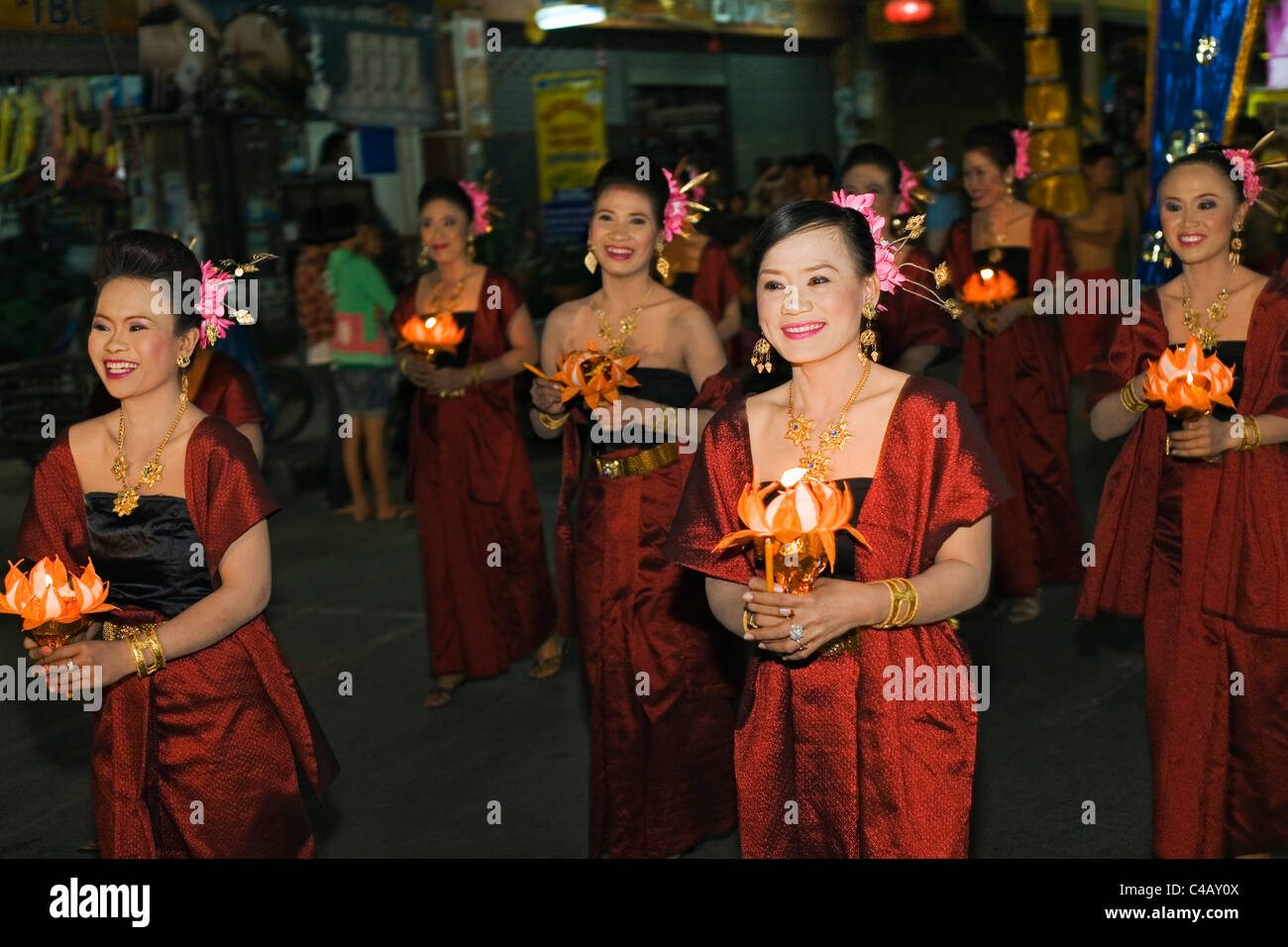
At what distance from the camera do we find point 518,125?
17062mm

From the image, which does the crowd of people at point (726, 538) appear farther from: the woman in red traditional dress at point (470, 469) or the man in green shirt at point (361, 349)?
the man in green shirt at point (361, 349)

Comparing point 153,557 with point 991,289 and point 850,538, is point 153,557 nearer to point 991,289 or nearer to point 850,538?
point 850,538

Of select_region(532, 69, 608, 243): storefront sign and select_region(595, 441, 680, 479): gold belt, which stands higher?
select_region(532, 69, 608, 243): storefront sign

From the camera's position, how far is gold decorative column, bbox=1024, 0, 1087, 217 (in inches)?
559

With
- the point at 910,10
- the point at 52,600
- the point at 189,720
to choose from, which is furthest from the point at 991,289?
the point at 910,10

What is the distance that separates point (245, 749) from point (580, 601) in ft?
5.21

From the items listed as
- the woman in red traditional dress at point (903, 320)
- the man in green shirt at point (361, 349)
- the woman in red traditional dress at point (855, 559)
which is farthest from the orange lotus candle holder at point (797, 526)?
the man in green shirt at point (361, 349)

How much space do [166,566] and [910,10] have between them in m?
20.6

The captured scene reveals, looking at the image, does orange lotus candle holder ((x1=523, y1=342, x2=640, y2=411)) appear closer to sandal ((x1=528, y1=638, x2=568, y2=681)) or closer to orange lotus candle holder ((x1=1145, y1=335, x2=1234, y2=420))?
orange lotus candle holder ((x1=1145, y1=335, x2=1234, y2=420))

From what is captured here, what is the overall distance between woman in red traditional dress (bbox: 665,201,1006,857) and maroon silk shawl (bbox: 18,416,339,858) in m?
1.06

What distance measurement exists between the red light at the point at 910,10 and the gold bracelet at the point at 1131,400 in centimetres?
1905

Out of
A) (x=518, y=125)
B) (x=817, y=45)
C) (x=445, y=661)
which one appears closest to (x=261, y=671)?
(x=445, y=661)

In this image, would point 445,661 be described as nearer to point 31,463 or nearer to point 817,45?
point 31,463

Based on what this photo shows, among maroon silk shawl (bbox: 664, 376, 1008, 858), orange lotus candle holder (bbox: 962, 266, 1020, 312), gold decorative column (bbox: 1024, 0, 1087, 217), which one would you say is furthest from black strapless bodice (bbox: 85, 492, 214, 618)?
gold decorative column (bbox: 1024, 0, 1087, 217)
